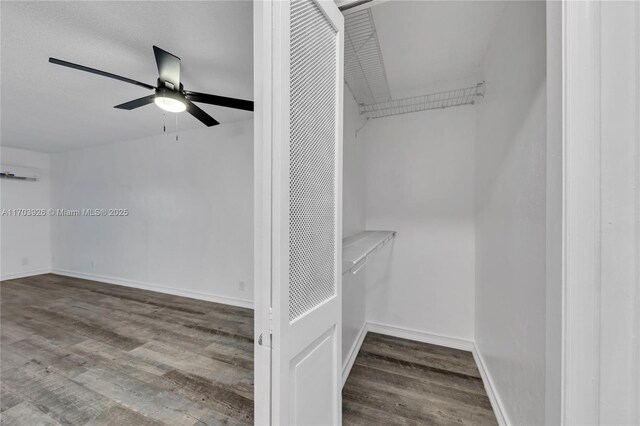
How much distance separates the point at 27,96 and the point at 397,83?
391 centimetres

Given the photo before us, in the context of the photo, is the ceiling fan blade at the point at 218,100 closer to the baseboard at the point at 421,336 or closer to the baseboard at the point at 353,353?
the baseboard at the point at 353,353

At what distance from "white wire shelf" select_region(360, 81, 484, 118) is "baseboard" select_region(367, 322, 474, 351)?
7.68 feet

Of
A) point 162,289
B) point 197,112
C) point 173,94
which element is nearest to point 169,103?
point 173,94

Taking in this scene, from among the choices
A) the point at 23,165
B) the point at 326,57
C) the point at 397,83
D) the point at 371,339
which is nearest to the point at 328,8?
the point at 326,57

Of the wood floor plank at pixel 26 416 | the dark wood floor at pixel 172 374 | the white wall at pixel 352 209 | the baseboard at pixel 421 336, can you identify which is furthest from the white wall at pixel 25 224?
the baseboard at pixel 421 336

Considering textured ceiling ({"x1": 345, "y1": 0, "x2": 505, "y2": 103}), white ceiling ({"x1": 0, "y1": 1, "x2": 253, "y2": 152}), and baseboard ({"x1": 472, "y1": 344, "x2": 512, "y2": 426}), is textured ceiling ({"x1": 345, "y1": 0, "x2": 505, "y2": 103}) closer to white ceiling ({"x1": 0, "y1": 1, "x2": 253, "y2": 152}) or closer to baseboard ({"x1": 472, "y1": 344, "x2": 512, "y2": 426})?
white ceiling ({"x1": 0, "y1": 1, "x2": 253, "y2": 152})

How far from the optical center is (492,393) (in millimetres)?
1672

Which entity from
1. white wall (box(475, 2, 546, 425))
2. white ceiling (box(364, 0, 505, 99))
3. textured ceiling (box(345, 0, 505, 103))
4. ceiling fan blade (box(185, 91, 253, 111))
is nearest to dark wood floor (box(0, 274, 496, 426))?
white wall (box(475, 2, 546, 425))

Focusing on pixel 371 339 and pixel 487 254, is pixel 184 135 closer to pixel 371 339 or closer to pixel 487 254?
pixel 371 339

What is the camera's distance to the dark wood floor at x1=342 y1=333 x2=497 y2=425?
1.58 metres

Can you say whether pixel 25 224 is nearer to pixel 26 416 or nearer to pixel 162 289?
pixel 162 289

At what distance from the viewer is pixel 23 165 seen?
480cm

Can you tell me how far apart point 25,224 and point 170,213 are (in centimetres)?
367

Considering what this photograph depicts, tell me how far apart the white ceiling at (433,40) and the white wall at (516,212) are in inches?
4.9
